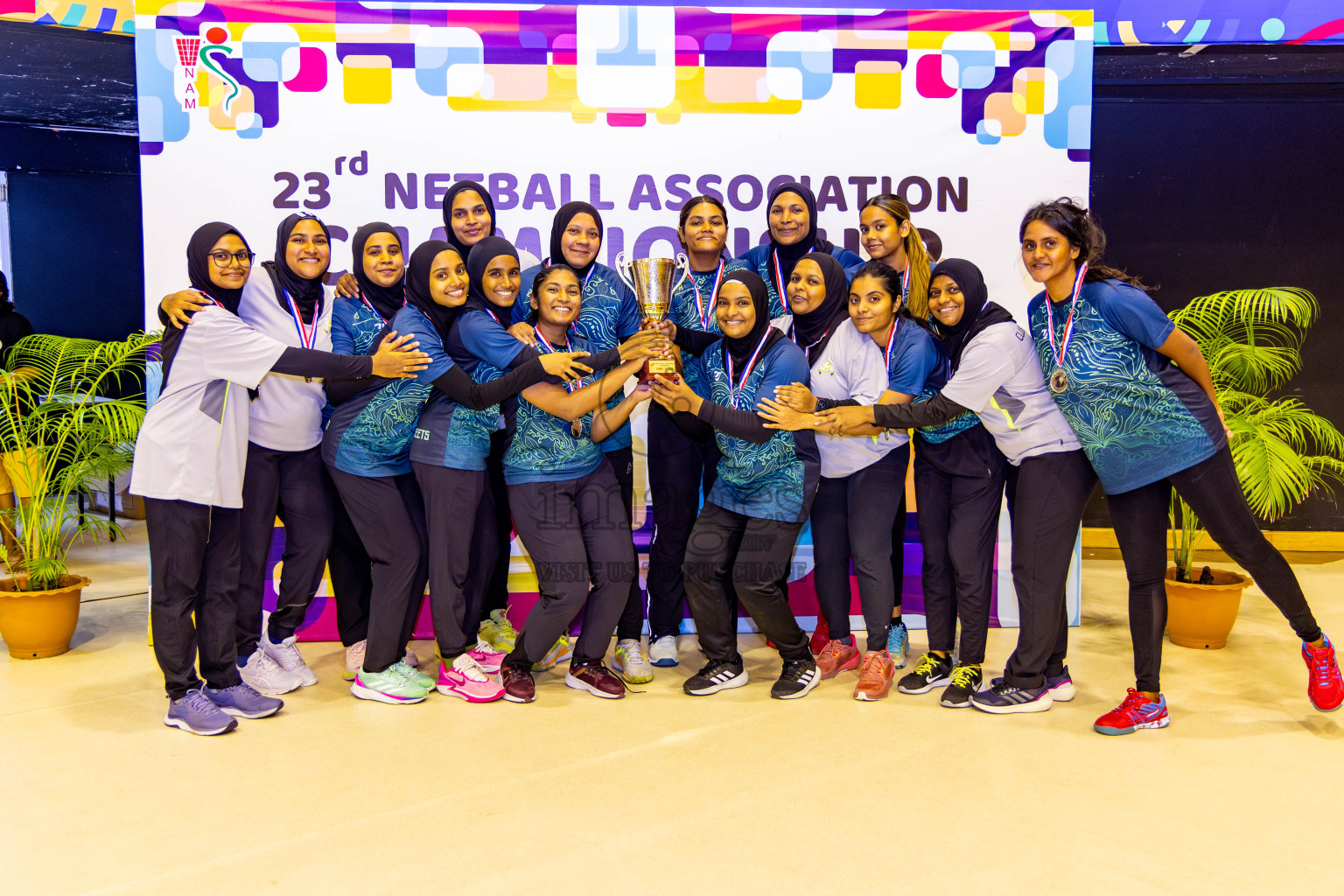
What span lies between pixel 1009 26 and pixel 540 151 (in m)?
2.32

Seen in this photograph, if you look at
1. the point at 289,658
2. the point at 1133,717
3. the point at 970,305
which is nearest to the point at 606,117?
the point at 970,305

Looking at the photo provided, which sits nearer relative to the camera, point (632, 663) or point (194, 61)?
point (632, 663)

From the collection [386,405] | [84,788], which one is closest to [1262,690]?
[386,405]

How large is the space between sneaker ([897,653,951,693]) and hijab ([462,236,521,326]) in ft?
6.91

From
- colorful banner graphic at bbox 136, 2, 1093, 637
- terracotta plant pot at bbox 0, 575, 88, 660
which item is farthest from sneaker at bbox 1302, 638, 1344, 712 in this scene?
terracotta plant pot at bbox 0, 575, 88, 660

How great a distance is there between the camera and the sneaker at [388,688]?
368cm

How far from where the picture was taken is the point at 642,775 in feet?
9.97

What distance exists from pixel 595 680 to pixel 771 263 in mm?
1884

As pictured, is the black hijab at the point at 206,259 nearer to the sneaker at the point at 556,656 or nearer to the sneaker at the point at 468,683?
the sneaker at the point at 468,683

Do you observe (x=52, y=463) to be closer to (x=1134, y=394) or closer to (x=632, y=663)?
(x=632, y=663)

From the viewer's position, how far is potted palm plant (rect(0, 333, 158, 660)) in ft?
14.0

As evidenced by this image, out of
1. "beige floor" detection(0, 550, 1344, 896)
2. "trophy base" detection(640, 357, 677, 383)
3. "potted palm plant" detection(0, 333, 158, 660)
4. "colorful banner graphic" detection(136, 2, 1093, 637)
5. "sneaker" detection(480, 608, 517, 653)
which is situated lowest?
"beige floor" detection(0, 550, 1344, 896)

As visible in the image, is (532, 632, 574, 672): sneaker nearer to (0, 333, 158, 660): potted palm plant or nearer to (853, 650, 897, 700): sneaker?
(853, 650, 897, 700): sneaker

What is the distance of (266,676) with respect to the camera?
12.6ft
